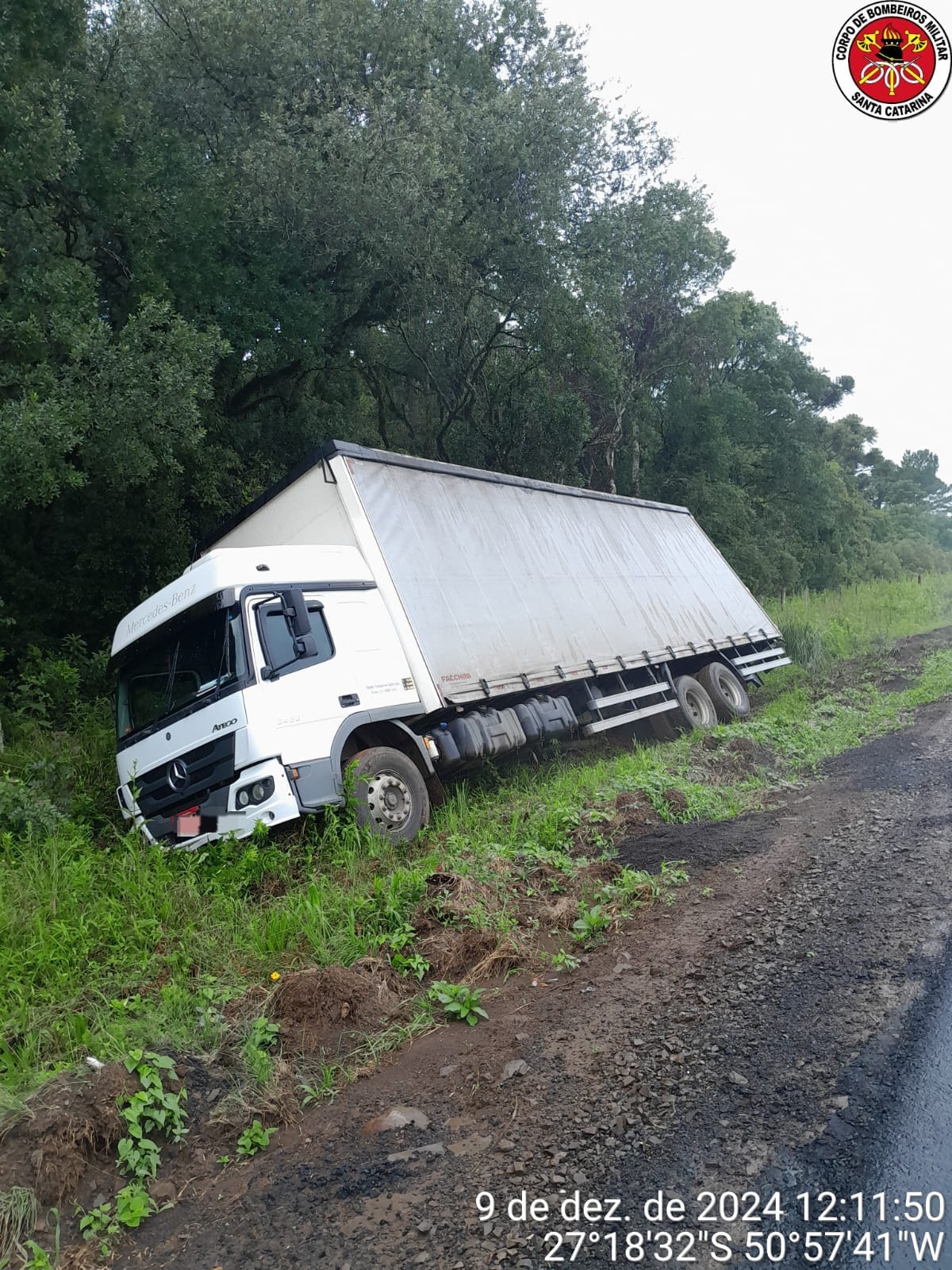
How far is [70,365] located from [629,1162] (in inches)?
419

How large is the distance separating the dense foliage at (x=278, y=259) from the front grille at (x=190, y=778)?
4271mm

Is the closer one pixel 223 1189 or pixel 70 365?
pixel 223 1189

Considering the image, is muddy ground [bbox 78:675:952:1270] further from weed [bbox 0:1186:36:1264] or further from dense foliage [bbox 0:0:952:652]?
dense foliage [bbox 0:0:952:652]

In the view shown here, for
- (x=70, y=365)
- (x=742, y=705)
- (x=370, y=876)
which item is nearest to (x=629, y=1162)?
(x=370, y=876)

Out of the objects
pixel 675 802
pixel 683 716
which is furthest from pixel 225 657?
pixel 683 716

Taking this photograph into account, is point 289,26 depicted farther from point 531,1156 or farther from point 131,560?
point 531,1156

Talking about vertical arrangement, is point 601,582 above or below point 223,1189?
above

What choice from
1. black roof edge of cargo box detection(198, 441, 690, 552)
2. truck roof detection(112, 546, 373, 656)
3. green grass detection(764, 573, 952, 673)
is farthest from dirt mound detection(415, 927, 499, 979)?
green grass detection(764, 573, 952, 673)

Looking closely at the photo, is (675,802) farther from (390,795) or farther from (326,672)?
(326,672)

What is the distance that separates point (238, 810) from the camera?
267 inches

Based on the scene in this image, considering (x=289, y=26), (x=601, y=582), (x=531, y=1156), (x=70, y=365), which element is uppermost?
(x=289, y=26)

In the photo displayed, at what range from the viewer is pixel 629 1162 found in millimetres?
3176

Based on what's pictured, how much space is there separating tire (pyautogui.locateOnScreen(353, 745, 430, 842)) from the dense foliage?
5.30 m

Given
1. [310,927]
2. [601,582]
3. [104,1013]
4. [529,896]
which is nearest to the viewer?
[104,1013]
